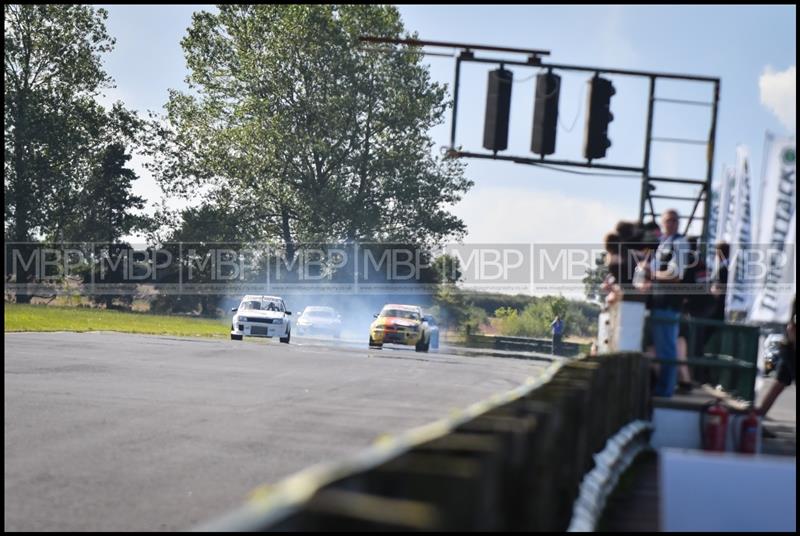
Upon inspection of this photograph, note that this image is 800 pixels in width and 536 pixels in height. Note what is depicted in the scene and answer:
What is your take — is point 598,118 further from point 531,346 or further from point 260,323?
point 531,346

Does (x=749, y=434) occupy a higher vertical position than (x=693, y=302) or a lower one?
lower

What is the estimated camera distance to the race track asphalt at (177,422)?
8.33 metres

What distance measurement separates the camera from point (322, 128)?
6881 centimetres

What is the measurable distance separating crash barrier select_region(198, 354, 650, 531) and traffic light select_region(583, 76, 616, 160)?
14.7m

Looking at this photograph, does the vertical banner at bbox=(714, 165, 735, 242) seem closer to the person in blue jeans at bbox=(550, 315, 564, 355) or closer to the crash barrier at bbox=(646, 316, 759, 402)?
the crash barrier at bbox=(646, 316, 759, 402)

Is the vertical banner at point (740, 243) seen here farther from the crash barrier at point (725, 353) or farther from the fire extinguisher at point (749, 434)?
the fire extinguisher at point (749, 434)

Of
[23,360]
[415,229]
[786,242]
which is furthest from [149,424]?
[415,229]

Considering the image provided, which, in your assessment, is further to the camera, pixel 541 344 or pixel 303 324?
pixel 541 344

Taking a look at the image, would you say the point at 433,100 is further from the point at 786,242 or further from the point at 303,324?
the point at 786,242

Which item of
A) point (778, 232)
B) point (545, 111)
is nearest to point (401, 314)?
point (545, 111)

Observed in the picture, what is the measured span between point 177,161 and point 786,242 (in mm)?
60120

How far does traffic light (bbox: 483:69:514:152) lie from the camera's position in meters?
22.6

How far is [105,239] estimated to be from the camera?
73000mm

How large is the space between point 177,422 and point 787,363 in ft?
21.8
